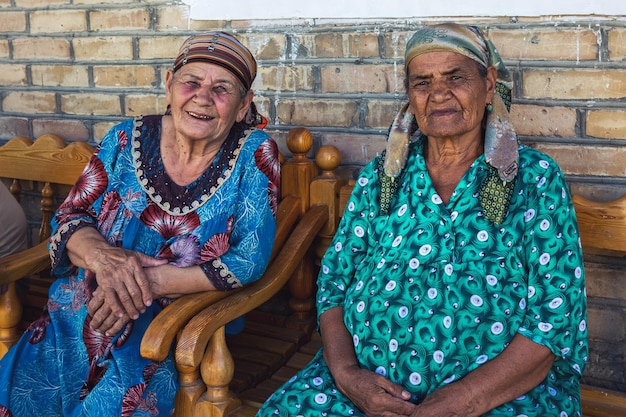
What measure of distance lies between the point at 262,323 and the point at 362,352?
0.95m

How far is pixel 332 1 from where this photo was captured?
9.51ft

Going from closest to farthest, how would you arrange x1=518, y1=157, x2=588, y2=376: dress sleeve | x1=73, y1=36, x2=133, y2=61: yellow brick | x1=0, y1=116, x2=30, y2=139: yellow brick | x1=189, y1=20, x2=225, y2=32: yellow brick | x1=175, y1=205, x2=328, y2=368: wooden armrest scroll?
x1=518, y1=157, x2=588, y2=376: dress sleeve → x1=175, y1=205, x2=328, y2=368: wooden armrest scroll → x1=189, y1=20, x2=225, y2=32: yellow brick → x1=73, y1=36, x2=133, y2=61: yellow brick → x1=0, y1=116, x2=30, y2=139: yellow brick

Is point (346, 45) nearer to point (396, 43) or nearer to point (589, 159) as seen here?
point (396, 43)

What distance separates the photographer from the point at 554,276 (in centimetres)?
209

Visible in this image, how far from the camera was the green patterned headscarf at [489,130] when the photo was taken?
2178 mm

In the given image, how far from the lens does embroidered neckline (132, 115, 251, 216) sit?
8.37ft

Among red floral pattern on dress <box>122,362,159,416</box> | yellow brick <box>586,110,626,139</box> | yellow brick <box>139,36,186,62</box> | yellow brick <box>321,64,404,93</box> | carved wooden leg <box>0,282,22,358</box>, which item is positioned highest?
yellow brick <box>139,36,186,62</box>

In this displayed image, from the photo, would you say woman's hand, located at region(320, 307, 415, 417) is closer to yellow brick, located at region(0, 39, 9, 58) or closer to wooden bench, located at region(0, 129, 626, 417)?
wooden bench, located at region(0, 129, 626, 417)

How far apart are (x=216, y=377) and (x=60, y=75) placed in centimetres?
193

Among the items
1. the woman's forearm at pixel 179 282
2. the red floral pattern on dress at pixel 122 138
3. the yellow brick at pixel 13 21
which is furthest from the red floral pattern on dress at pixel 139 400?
the yellow brick at pixel 13 21

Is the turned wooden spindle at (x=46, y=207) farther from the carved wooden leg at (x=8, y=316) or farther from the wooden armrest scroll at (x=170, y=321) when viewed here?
the wooden armrest scroll at (x=170, y=321)

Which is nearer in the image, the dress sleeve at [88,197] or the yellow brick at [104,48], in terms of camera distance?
the dress sleeve at [88,197]

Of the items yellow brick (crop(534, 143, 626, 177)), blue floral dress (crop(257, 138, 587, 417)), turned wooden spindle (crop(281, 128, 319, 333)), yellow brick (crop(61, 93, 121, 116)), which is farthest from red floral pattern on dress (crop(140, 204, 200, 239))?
yellow brick (crop(534, 143, 626, 177))

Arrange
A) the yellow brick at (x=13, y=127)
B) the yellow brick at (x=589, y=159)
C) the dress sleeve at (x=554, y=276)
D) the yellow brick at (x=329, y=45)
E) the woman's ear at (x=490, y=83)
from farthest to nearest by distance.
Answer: the yellow brick at (x=13, y=127)
the yellow brick at (x=329, y=45)
the yellow brick at (x=589, y=159)
the woman's ear at (x=490, y=83)
the dress sleeve at (x=554, y=276)
